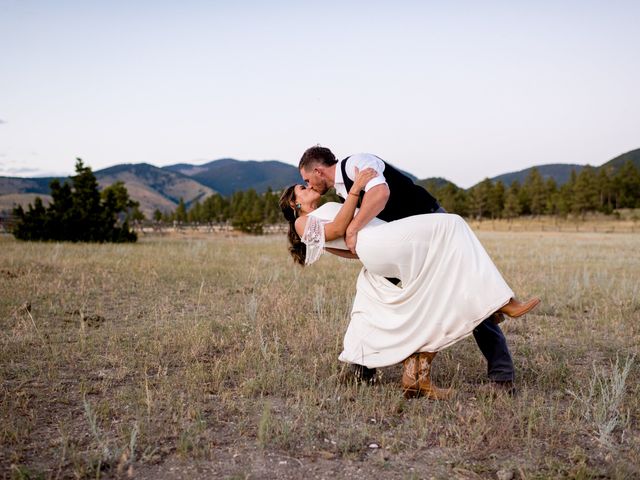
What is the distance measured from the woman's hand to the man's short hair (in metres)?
0.64

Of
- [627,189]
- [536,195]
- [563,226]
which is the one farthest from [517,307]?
[627,189]

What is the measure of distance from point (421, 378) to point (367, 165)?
1.84 meters

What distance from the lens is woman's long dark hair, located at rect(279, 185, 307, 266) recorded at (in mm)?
5031

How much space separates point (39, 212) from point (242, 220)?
119 ft

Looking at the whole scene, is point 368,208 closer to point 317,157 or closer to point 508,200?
point 317,157

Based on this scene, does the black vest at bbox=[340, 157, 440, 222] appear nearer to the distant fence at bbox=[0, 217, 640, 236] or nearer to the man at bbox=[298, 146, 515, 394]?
the man at bbox=[298, 146, 515, 394]

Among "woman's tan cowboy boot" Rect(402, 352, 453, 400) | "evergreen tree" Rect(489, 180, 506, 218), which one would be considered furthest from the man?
"evergreen tree" Rect(489, 180, 506, 218)

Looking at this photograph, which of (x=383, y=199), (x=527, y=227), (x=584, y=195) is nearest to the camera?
(x=383, y=199)

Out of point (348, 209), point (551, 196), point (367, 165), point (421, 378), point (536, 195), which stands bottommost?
point (421, 378)

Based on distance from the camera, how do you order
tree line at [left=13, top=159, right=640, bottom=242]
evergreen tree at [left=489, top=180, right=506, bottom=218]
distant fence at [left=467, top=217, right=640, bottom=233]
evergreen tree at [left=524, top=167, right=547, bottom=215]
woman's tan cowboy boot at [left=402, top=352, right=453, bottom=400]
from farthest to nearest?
evergreen tree at [left=489, top=180, right=506, bottom=218]
evergreen tree at [left=524, top=167, right=547, bottom=215]
tree line at [left=13, top=159, right=640, bottom=242]
distant fence at [left=467, top=217, right=640, bottom=233]
woman's tan cowboy boot at [left=402, top=352, right=453, bottom=400]

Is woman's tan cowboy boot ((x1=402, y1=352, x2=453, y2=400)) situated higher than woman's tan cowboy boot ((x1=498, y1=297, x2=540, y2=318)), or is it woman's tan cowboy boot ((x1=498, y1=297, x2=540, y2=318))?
woman's tan cowboy boot ((x1=498, y1=297, x2=540, y2=318))

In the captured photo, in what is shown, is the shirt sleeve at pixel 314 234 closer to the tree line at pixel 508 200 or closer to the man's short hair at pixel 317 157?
the man's short hair at pixel 317 157

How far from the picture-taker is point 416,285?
14.3 feet

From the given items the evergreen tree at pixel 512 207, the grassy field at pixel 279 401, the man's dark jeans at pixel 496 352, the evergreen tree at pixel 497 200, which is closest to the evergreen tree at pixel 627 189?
the evergreen tree at pixel 512 207
